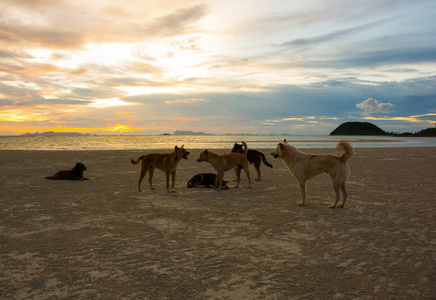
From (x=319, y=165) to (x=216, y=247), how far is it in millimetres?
4431

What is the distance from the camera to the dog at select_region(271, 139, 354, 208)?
7.69 m

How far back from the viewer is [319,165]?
8.02m

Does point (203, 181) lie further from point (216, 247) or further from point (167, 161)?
point (216, 247)

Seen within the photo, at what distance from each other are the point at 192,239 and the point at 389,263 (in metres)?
3.27

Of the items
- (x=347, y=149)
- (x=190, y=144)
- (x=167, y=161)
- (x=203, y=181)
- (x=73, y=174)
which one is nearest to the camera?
(x=347, y=149)

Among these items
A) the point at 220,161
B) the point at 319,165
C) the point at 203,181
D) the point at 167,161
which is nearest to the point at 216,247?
the point at 319,165

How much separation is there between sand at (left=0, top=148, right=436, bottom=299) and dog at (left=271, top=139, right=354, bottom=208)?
27.1 inches

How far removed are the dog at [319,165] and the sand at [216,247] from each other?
689mm

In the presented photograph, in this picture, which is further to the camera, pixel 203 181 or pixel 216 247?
pixel 203 181

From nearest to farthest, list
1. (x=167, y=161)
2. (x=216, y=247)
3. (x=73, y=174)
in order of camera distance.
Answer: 1. (x=216, y=247)
2. (x=167, y=161)
3. (x=73, y=174)

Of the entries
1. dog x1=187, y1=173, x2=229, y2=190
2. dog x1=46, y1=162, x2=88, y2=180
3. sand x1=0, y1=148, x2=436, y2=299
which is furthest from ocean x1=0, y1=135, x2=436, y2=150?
sand x1=0, y1=148, x2=436, y2=299

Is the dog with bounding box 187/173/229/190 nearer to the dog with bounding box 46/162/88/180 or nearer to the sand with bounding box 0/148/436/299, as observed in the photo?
the sand with bounding box 0/148/436/299

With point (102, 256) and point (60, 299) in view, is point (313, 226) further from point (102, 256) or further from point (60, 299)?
point (60, 299)

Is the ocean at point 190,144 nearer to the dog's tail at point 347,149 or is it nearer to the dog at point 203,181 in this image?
the dog at point 203,181
